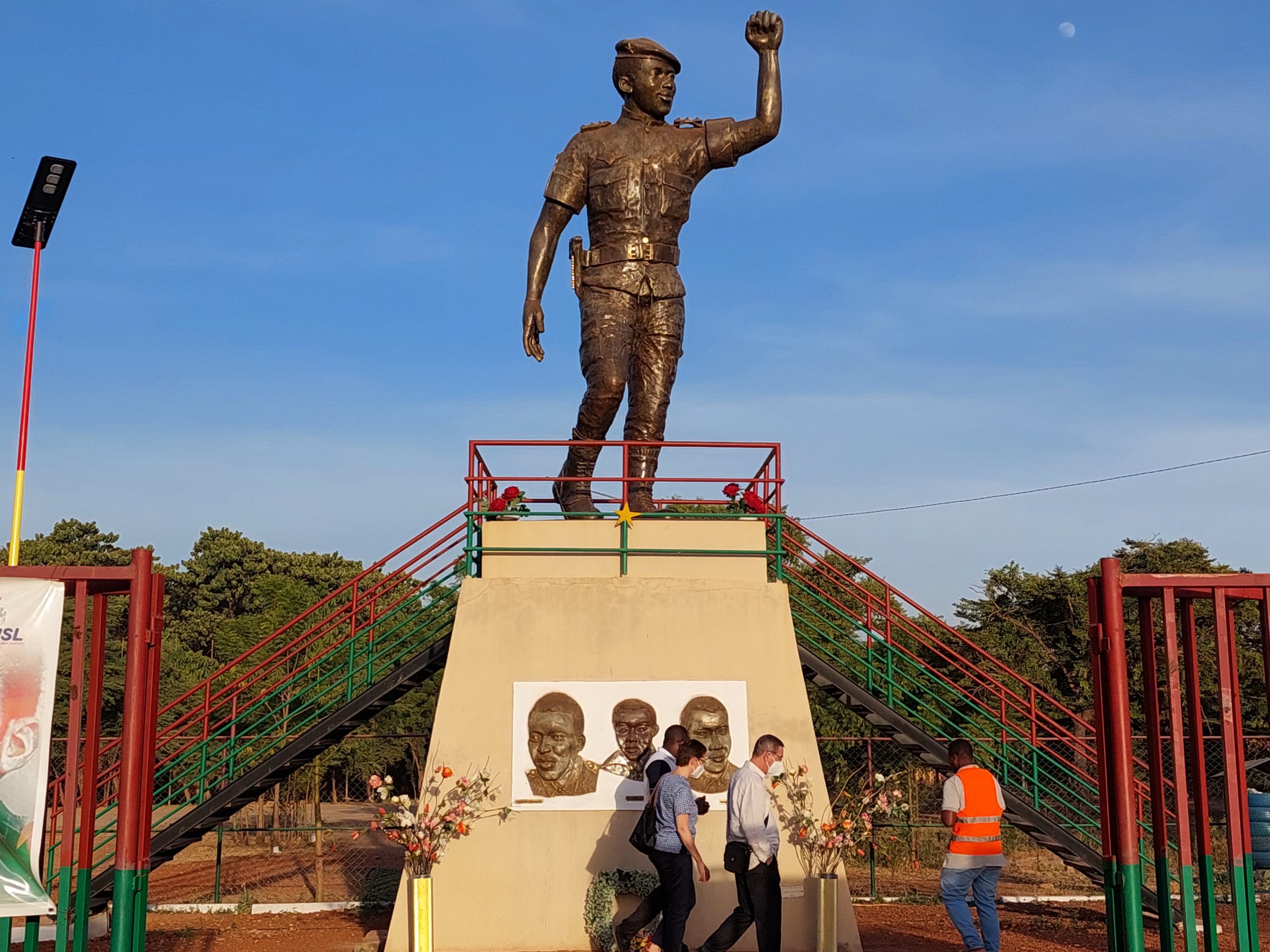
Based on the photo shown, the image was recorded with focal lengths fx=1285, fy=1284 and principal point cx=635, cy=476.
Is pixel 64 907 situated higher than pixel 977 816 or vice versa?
pixel 977 816

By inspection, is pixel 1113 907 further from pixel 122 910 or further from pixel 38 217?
pixel 38 217

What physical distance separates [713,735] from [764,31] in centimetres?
676

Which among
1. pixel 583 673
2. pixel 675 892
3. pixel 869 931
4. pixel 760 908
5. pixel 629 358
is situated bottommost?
pixel 869 931

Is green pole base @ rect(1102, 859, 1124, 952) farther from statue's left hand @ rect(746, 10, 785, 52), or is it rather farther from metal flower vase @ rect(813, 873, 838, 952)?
statue's left hand @ rect(746, 10, 785, 52)

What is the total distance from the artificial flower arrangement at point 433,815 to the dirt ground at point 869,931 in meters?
1.78

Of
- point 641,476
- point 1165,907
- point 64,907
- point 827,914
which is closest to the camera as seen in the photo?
point 64,907

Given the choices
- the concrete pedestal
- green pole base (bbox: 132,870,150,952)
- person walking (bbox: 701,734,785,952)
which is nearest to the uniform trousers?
the concrete pedestal

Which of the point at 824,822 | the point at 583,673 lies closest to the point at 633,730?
the point at 583,673

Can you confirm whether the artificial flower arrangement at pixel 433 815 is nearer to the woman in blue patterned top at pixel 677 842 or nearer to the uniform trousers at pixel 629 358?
the woman in blue patterned top at pixel 677 842

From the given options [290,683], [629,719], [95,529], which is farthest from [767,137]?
[95,529]

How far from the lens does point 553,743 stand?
1115cm

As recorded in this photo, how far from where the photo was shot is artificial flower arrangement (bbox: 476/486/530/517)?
39.6 ft

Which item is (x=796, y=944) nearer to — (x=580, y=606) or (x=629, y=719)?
(x=629, y=719)

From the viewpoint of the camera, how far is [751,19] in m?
12.5
